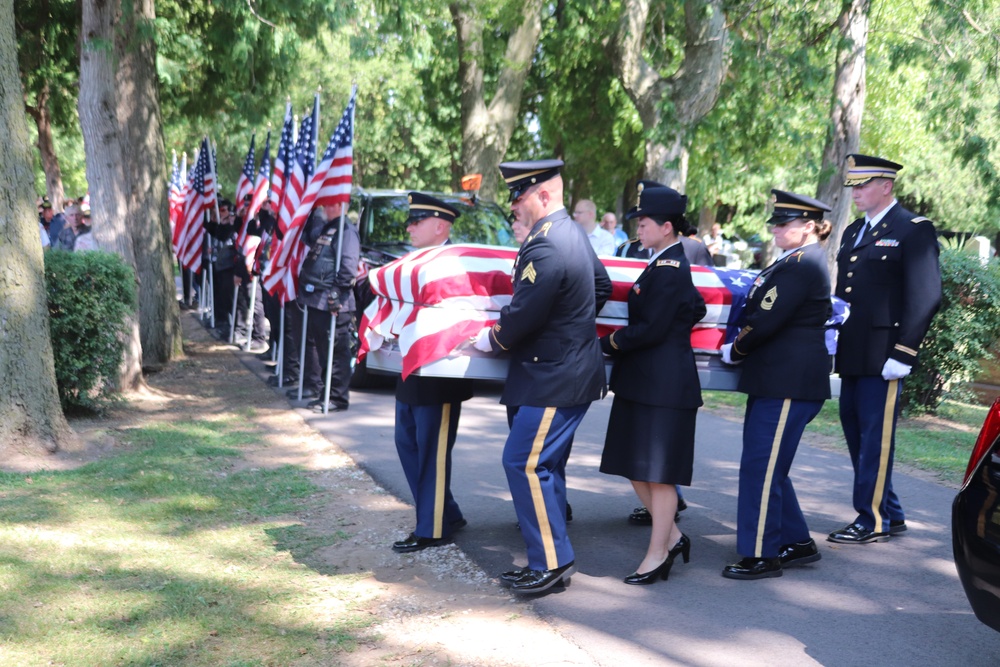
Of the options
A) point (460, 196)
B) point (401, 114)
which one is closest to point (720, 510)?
point (460, 196)

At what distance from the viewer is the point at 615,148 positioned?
2661 centimetres

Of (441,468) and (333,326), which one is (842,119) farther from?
(441,468)

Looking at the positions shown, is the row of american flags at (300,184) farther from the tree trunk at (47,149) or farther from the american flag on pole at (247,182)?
the tree trunk at (47,149)

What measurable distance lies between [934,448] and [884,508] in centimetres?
332

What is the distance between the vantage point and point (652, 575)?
16.8 feet

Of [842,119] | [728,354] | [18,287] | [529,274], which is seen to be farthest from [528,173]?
[842,119]

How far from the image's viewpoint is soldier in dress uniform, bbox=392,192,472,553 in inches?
213

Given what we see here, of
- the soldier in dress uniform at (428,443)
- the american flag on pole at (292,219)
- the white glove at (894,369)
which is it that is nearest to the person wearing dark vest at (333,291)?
the american flag on pole at (292,219)

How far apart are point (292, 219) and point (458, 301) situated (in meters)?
5.70

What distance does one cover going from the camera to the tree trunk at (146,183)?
11359 mm

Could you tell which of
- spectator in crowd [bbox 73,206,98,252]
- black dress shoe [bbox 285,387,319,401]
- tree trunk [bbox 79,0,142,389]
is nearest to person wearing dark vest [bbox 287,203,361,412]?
black dress shoe [bbox 285,387,319,401]

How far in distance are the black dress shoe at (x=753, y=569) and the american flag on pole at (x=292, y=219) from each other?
645 centimetres

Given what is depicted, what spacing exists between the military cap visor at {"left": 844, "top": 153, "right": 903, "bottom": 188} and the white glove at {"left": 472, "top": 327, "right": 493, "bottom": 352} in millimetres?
2376

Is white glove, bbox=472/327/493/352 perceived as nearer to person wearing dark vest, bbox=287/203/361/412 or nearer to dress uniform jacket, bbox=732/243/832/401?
dress uniform jacket, bbox=732/243/832/401
